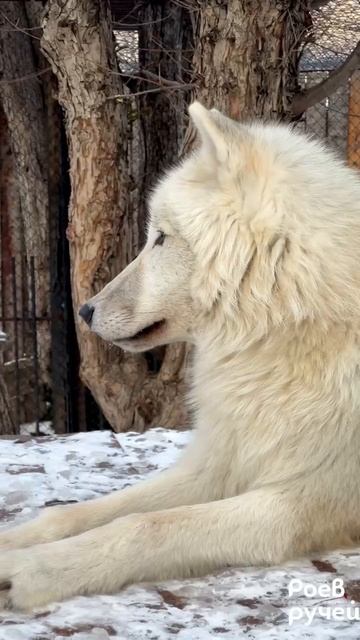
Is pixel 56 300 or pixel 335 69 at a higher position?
pixel 335 69

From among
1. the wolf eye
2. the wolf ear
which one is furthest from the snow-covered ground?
the wolf ear

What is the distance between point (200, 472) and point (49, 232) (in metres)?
5.91

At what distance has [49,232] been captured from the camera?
349 inches

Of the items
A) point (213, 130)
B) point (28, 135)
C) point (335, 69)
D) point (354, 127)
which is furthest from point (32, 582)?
point (354, 127)

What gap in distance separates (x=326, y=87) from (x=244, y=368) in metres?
4.69

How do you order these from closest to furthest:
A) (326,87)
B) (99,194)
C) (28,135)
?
(99,194) → (326,87) → (28,135)

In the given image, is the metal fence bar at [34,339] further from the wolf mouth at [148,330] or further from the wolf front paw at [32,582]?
the wolf front paw at [32,582]

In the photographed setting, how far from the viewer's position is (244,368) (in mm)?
3096

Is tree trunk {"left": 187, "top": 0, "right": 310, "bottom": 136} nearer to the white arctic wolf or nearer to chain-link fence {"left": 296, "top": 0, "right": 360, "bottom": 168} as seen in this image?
chain-link fence {"left": 296, "top": 0, "right": 360, "bottom": 168}

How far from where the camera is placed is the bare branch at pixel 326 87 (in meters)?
6.94

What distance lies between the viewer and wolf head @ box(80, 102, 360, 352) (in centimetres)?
296

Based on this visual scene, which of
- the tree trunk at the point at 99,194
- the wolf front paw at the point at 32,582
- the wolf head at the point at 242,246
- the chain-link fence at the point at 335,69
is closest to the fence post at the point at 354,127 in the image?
the chain-link fence at the point at 335,69

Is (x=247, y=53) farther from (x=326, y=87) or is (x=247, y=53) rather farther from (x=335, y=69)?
(x=335, y=69)

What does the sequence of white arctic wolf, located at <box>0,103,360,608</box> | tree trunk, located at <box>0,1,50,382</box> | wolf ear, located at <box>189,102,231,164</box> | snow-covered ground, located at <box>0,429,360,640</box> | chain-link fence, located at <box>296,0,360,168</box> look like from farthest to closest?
tree trunk, located at <box>0,1,50,382</box>, chain-link fence, located at <box>296,0,360,168</box>, wolf ear, located at <box>189,102,231,164</box>, white arctic wolf, located at <box>0,103,360,608</box>, snow-covered ground, located at <box>0,429,360,640</box>
